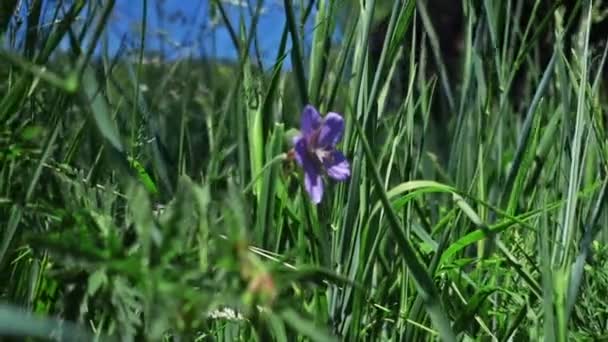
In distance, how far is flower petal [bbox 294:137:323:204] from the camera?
0.72 meters

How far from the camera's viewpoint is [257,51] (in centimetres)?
105

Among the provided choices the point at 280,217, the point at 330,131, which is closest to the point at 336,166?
the point at 330,131

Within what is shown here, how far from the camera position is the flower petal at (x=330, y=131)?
0.74 meters

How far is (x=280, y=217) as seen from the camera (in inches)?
39.8

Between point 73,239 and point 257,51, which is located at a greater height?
point 257,51

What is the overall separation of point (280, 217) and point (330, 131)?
0.28 meters

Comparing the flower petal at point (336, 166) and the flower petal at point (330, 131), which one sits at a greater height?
the flower petal at point (330, 131)

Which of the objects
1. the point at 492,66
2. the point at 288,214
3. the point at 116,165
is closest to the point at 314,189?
the point at 116,165

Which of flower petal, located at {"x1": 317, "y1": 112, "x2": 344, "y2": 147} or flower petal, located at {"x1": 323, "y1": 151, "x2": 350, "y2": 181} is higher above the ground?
flower petal, located at {"x1": 317, "y1": 112, "x2": 344, "y2": 147}

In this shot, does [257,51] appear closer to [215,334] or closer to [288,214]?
[288,214]

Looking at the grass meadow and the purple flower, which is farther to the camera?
the purple flower

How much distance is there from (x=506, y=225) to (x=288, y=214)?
23 cm

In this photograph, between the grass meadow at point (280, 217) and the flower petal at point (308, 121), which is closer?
the grass meadow at point (280, 217)

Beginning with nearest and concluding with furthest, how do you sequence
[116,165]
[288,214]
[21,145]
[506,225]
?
[21,145], [116,165], [506,225], [288,214]
